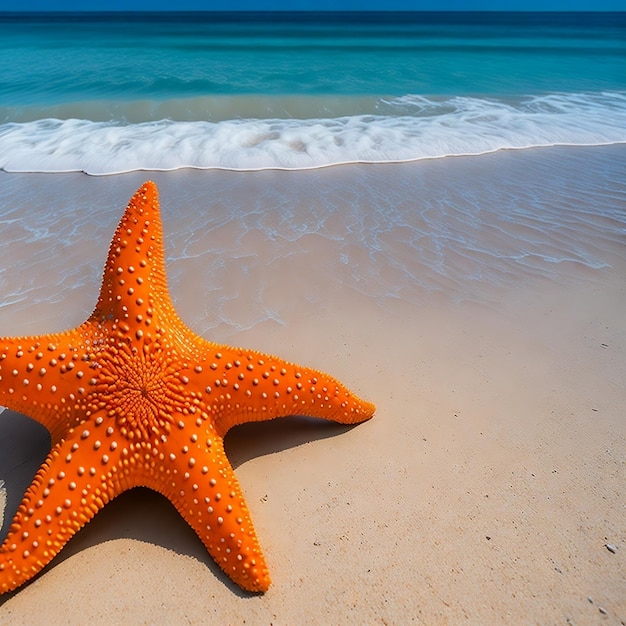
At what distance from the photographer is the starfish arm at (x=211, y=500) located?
1.77 m

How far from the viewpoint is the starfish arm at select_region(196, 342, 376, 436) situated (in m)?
2.07

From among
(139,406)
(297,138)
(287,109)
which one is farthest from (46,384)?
(287,109)

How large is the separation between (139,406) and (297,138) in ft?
20.7

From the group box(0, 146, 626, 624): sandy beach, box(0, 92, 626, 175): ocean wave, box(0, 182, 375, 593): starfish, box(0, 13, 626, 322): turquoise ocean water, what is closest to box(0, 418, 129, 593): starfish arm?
box(0, 182, 375, 593): starfish

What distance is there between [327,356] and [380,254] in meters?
1.40

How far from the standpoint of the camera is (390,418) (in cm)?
250

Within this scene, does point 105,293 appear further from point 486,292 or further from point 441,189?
point 441,189

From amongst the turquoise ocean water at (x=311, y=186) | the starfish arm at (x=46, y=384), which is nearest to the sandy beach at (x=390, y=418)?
the turquoise ocean water at (x=311, y=186)

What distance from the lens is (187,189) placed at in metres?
5.51

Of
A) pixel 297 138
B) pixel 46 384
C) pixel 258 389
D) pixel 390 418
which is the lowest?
pixel 390 418

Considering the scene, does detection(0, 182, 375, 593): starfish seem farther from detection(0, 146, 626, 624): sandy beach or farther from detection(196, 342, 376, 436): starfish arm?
detection(0, 146, 626, 624): sandy beach

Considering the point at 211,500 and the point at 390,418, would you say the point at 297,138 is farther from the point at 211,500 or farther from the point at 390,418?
the point at 211,500

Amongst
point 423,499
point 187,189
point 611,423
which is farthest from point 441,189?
point 423,499

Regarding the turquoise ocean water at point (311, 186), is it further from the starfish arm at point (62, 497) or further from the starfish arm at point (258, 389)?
the starfish arm at point (62, 497)
